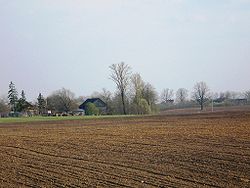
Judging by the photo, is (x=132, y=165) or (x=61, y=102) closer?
(x=132, y=165)

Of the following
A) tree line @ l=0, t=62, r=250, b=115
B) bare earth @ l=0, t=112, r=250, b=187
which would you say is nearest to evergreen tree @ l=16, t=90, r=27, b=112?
tree line @ l=0, t=62, r=250, b=115

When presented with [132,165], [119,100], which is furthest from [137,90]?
[132,165]

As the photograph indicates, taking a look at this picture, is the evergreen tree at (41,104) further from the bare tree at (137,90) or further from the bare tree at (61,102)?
the bare tree at (137,90)

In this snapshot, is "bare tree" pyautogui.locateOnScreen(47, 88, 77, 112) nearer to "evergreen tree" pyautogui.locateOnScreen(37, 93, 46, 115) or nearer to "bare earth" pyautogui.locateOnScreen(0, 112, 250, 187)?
"evergreen tree" pyautogui.locateOnScreen(37, 93, 46, 115)

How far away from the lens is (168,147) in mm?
19109

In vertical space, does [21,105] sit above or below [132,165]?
above

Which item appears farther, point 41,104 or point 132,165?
point 41,104

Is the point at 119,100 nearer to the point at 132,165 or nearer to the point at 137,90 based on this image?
the point at 137,90

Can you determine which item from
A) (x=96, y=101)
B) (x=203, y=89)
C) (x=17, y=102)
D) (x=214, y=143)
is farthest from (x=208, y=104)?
(x=214, y=143)

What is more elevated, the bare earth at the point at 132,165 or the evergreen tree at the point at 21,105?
the evergreen tree at the point at 21,105

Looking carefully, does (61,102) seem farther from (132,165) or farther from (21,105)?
(132,165)

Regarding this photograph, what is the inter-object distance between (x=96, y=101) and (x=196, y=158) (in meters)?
113

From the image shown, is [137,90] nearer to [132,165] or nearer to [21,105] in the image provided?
[21,105]

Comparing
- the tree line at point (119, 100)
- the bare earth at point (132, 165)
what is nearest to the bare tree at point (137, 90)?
the tree line at point (119, 100)
